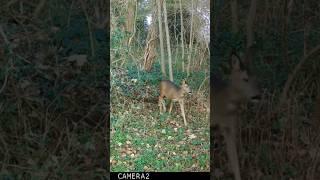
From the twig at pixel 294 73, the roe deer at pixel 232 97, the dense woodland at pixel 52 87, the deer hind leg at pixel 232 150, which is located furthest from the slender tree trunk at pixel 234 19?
the dense woodland at pixel 52 87

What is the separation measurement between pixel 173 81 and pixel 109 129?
0.49 meters

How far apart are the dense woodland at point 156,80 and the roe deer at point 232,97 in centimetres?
8

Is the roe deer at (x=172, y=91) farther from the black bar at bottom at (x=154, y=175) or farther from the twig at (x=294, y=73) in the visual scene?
the twig at (x=294, y=73)

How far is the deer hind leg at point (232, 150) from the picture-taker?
3391 millimetres

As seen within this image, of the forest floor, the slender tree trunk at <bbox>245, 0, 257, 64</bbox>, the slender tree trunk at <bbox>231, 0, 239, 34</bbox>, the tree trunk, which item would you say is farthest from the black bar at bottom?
the slender tree trunk at <bbox>231, 0, 239, 34</bbox>

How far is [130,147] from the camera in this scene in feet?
10.9

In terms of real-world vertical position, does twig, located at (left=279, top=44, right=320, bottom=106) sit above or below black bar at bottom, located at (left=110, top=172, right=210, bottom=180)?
above

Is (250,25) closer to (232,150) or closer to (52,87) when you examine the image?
(232,150)

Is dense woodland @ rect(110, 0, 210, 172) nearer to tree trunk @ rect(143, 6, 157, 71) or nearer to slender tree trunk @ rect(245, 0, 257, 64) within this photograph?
tree trunk @ rect(143, 6, 157, 71)

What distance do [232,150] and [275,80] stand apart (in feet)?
1.69

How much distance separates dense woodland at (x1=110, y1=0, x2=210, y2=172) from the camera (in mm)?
3303

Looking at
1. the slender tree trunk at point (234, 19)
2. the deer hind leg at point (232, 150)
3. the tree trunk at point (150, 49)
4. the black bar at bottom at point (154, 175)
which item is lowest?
the black bar at bottom at point (154, 175)

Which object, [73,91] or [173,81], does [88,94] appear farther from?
[173,81]

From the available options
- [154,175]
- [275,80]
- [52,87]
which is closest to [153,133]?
[154,175]
